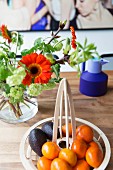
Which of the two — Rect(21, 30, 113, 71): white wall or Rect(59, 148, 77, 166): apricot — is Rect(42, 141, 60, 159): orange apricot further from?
Rect(21, 30, 113, 71): white wall

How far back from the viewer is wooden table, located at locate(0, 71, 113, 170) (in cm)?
92

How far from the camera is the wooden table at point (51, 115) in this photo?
923 millimetres

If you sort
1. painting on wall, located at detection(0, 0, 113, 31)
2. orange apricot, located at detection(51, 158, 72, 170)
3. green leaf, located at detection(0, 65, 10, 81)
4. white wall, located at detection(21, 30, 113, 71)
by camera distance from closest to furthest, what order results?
orange apricot, located at detection(51, 158, 72, 170)
green leaf, located at detection(0, 65, 10, 81)
painting on wall, located at detection(0, 0, 113, 31)
white wall, located at detection(21, 30, 113, 71)

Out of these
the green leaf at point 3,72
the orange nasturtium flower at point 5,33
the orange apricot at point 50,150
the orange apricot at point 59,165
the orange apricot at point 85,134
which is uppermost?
the orange nasturtium flower at point 5,33

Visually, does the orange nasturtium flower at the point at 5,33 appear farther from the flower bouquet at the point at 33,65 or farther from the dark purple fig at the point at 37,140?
the dark purple fig at the point at 37,140

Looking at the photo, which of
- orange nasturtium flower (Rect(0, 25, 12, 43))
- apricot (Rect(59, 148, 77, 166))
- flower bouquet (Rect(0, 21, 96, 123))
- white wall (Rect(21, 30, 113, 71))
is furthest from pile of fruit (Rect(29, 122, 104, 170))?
white wall (Rect(21, 30, 113, 71))

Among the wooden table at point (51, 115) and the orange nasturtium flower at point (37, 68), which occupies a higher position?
the orange nasturtium flower at point (37, 68)

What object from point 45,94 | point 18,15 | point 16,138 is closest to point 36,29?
point 18,15

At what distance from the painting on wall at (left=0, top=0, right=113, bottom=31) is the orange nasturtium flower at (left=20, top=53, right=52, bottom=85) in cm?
156

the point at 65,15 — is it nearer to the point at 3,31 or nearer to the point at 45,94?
the point at 45,94

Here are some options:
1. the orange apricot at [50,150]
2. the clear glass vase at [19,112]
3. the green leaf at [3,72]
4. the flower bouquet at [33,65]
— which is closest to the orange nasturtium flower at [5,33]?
the flower bouquet at [33,65]

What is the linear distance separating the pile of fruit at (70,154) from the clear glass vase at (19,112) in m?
0.22

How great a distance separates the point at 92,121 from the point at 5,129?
0.36 meters

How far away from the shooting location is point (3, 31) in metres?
0.94
